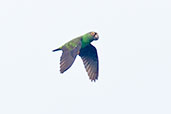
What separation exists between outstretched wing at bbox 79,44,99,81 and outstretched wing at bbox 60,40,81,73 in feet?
5.22

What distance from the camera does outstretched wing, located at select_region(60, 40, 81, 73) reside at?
37275 mm

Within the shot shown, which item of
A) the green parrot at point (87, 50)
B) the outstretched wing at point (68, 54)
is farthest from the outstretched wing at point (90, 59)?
the outstretched wing at point (68, 54)

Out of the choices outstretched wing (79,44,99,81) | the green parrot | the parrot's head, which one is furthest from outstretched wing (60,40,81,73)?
outstretched wing (79,44,99,81)

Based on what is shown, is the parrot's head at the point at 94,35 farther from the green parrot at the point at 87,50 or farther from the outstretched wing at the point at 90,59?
the outstretched wing at the point at 90,59

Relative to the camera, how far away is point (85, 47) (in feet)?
139

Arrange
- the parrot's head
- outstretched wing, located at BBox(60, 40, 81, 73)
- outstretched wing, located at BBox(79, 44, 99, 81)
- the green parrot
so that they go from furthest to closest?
outstretched wing, located at BBox(79, 44, 99, 81), the parrot's head, the green parrot, outstretched wing, located at BBox(60, 40, 81, 73)

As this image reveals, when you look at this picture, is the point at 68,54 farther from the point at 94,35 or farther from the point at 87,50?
the point at 87,50

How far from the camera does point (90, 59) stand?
42719 mm

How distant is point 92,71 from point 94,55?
34.2 inches

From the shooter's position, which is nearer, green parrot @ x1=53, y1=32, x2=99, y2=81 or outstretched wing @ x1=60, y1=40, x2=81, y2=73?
outstretched wing @ x1=60, y1=40, x2=81, y2=73

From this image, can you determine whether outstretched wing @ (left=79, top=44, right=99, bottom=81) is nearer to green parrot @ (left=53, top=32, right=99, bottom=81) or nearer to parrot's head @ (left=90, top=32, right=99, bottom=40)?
green parrot @ (left=53, top=32, right=99, bottom=81)

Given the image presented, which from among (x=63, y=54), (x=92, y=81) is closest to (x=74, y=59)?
(x=63, y=54)

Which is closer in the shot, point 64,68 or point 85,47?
point 64,68

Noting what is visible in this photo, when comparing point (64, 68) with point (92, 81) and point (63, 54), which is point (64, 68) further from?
point (92, 81)
